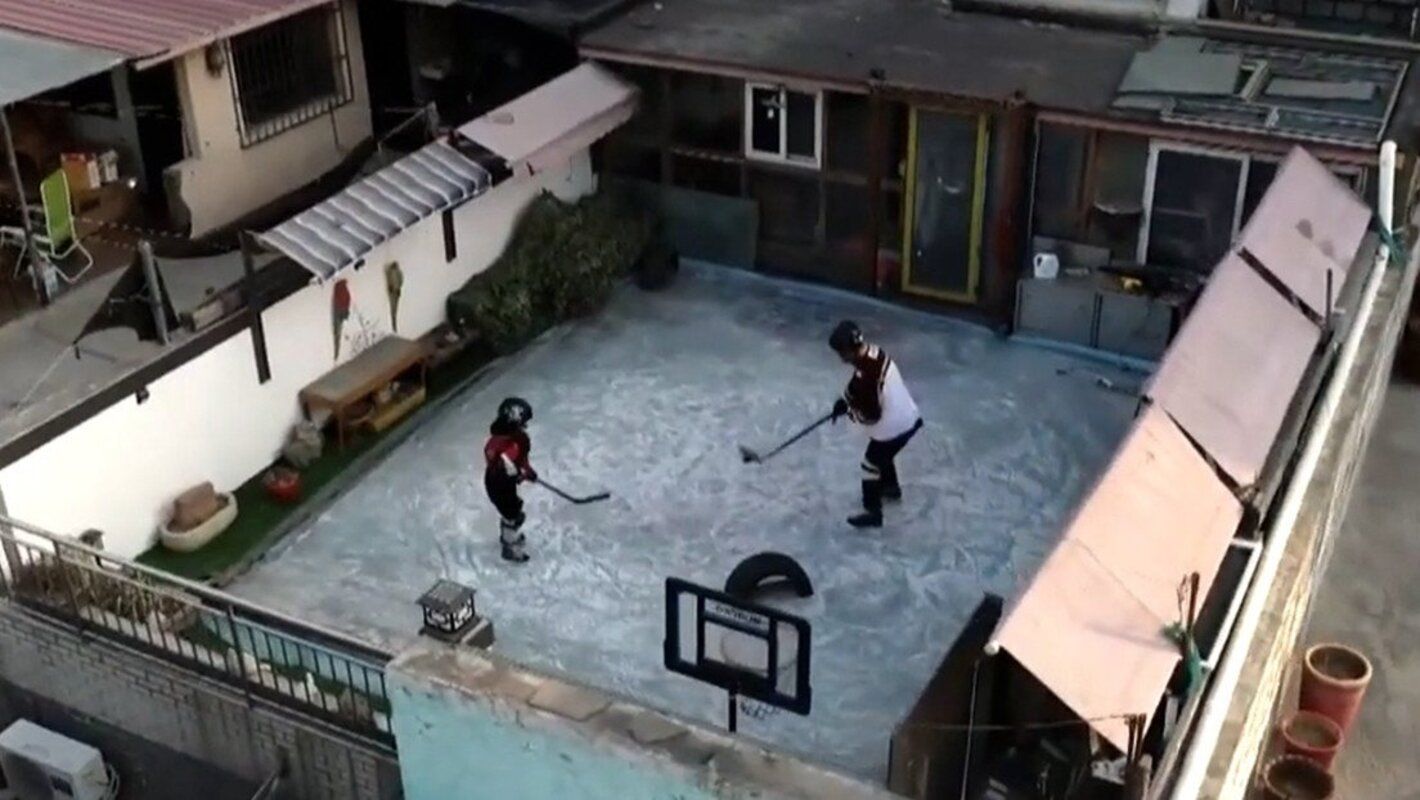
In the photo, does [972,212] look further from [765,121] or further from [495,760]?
[495,760]

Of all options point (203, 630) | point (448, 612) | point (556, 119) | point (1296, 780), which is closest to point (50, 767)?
point (203, 630)

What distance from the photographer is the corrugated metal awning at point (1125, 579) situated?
7.99 meters

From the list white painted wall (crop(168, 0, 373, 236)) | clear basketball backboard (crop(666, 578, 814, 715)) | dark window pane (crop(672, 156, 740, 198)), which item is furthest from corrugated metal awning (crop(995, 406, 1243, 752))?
white painted wall (crop(168, 0, 373, 236))

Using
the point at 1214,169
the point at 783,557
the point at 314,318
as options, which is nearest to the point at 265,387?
the point at 314,318

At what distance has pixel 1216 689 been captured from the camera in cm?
796

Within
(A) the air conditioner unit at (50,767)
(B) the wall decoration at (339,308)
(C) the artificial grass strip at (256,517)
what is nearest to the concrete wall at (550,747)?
(A) the air conditioner unit at (50,767)

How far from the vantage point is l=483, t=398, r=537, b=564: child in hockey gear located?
11.7 metres

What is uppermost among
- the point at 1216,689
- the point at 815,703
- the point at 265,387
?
the point at 1216,689

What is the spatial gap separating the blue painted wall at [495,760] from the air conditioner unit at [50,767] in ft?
9.12

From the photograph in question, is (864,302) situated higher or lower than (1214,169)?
lower

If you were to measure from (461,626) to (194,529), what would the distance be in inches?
177

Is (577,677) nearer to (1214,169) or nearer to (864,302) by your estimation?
(864,302)

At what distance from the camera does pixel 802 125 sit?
15805mm

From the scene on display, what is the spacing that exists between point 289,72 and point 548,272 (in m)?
3.40
